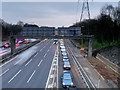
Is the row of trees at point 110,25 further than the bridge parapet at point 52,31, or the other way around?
the row of trees at point 110,25

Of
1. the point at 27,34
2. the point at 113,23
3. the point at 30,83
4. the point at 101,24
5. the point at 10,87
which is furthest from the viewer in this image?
the point at 101,24

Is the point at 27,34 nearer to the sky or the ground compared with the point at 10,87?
nearer to the sky

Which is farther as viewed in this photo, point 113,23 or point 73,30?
point 113,23

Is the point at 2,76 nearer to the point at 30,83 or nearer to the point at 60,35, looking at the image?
the point at 30,83

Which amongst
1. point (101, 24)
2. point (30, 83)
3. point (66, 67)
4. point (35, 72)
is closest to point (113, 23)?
point (101, 24)

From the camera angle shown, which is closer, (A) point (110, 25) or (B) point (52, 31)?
(B) point (52, 31)

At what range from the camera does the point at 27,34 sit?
40281 millimetres

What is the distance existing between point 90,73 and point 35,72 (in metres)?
10.4

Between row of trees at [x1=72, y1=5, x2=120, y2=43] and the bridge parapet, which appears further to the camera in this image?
row of trees at [x1=72, y1=5, x2=120, y2=43]

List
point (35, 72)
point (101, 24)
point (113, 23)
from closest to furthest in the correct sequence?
1. point (35, 72)
2. point (113, 23)
3. point (101, 24)

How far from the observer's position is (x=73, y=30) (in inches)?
1593

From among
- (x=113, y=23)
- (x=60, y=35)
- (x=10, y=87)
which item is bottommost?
(x=10, y=87)

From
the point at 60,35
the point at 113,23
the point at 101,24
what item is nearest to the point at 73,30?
the point at 60,35

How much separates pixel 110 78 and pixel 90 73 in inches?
142
